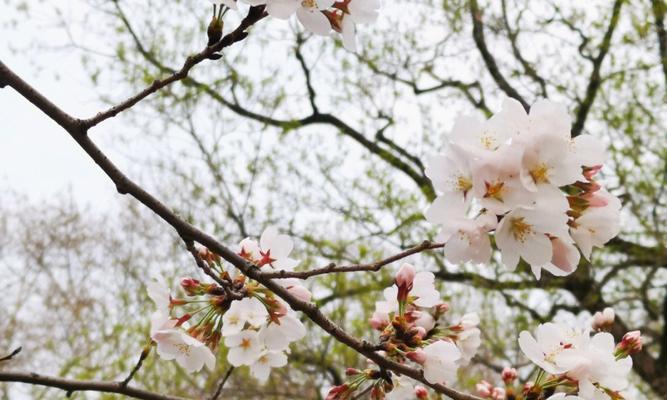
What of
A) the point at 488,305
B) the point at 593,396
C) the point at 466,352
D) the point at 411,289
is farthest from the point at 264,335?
the point at 488,305

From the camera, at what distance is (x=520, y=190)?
2.85ft

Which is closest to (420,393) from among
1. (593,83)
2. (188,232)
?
(188,232)

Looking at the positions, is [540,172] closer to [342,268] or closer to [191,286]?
[342,268]

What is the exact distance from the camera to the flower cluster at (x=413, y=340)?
3.75ft

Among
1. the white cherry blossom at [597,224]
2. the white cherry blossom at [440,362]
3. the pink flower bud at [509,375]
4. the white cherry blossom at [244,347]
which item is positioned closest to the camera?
the white cherry blossom at [597,224]

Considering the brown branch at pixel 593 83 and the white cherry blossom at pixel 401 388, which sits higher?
the brown branch at pixel 593 83

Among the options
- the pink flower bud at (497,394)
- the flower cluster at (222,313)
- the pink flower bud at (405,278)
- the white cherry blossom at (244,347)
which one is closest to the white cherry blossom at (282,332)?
the flower cluster at (222,313)

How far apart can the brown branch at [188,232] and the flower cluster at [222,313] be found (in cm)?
21

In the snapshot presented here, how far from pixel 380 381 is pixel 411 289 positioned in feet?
0.67

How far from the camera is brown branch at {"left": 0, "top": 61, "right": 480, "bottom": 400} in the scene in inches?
40.2

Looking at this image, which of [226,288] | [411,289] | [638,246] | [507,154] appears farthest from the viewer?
[638,246]

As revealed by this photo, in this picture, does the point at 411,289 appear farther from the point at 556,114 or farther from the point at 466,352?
the point at 556,114

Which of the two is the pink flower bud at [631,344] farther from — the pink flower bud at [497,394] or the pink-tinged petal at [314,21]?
the pink-tinged petal at [314,21]

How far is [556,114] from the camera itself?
90cm
